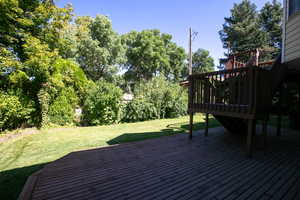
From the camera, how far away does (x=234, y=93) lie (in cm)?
337

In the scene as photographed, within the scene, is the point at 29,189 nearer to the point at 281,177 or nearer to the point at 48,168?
the point at 48,168

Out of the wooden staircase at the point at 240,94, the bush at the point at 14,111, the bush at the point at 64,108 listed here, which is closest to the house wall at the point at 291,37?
the wooden staircase at the point at 240,94

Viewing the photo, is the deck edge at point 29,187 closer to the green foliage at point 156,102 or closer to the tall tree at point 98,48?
the green foliage at point 156,102

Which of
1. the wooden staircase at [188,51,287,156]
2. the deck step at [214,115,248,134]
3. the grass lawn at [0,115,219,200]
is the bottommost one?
the grass lawn at [0,115,219,200]

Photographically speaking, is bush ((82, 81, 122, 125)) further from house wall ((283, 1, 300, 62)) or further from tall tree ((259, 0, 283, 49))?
tall tree ((259, 0, 283, 49))

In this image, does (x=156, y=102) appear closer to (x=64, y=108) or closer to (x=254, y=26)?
(x=64, y=108)

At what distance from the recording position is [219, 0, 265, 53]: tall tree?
63.9 ft

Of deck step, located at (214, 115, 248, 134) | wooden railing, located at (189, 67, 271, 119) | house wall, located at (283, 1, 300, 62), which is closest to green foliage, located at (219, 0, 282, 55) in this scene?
deck step, located at (214, 115, 248, 134)

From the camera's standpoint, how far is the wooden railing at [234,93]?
9.55 feet

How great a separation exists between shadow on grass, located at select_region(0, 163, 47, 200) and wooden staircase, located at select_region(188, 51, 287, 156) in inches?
151

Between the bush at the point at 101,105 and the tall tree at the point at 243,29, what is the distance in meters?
21.0

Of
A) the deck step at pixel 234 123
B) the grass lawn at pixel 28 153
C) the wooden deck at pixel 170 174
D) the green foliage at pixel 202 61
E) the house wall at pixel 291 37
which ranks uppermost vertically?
the green foliage at pixel 202 61

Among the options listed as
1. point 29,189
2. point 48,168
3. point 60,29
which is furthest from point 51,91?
point 29,189

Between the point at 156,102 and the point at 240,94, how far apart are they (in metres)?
5.51
